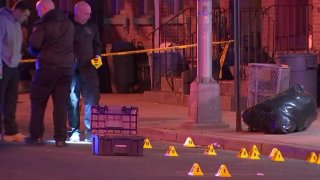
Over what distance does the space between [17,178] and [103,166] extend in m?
1.27

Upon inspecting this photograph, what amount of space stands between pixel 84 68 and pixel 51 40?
1.24 metres

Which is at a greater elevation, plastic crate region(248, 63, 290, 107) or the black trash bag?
plastic crate region(248, 63, 290, 107)

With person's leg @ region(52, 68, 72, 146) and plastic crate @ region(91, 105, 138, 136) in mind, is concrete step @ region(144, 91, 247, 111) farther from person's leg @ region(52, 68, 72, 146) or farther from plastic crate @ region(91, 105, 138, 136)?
plastic crate @ region(91, 105, 138, 136)

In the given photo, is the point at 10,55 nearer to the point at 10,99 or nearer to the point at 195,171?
the point at 10,99

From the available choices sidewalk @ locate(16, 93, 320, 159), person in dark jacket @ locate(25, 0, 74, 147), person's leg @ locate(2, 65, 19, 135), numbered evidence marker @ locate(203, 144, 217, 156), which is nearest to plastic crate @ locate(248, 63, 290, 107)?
sidewalk @ locate(16, 93, 320, 159)

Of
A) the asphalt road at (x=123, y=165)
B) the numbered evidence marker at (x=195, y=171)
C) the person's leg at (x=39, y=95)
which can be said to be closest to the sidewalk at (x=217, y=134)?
the asphalt road at (x=123, y=165)

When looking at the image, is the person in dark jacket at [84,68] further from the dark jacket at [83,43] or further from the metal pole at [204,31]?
the metal pole at [204,31]

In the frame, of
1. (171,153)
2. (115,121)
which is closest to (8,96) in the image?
(115,121)

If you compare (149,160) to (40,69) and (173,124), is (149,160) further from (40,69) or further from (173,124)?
(173,124)

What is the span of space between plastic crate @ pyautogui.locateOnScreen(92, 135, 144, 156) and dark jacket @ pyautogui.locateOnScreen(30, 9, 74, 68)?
1.14 metres

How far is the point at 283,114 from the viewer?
551 inches

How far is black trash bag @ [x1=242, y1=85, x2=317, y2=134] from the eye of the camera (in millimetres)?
13969

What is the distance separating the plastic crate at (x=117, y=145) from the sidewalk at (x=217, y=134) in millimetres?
2054

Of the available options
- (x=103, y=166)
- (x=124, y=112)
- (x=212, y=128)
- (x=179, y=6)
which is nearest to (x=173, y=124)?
(x=212, y=128)
